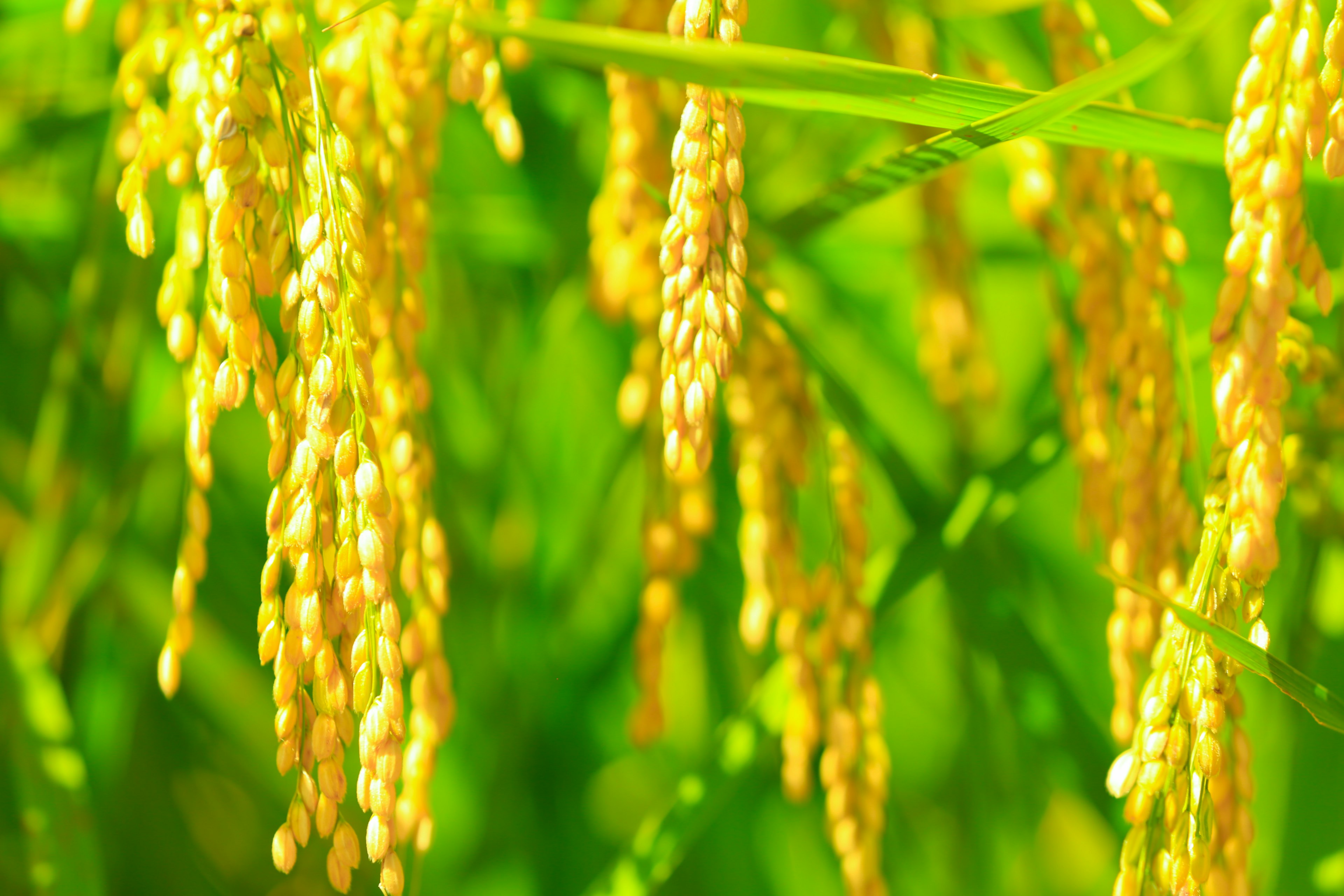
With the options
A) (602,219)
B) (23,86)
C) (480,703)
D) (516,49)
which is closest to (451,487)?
(480,703)

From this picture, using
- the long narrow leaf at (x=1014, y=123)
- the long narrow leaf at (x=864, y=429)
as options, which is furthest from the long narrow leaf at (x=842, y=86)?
the long narrow leaf at (x=864, y=429)

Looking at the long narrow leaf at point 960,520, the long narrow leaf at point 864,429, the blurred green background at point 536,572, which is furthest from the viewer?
the blurred green background at point 536,572

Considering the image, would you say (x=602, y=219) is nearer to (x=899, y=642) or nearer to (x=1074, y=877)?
(x=899, y=642)

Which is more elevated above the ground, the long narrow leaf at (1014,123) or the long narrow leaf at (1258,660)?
the long narrow leaf at (1014,123)

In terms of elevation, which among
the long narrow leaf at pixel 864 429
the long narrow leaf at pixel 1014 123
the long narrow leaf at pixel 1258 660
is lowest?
the long narrow leaf at pixel 1258 660

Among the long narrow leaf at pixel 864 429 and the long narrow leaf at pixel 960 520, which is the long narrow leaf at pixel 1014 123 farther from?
the long narrow leaf at pixel 960 520

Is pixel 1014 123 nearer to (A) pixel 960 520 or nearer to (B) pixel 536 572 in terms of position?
(A) pixel 960 520
